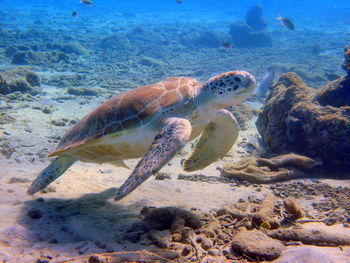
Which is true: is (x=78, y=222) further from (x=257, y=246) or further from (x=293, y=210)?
(x=293, y=210)

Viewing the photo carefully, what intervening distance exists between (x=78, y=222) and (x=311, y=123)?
476 centimetres

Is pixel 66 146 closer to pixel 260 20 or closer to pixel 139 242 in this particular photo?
pixel 139 242

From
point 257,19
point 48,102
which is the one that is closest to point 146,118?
point 48,102

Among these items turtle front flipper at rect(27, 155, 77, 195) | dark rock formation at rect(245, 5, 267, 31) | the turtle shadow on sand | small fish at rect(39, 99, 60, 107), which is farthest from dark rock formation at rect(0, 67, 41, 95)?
dark rock formation at rect(245, 5, 267, 31)

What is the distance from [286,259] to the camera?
1.84 metres

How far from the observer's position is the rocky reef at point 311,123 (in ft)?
15.6

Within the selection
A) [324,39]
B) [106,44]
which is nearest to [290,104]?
[106,44]

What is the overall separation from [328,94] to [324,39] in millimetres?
26932

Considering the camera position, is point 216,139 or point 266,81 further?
point 266,81

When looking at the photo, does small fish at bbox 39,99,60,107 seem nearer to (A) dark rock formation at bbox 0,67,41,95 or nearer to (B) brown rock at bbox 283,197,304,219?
(A) dark rock formation at bbox 0,67,41,95

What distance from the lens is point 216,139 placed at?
177 inches

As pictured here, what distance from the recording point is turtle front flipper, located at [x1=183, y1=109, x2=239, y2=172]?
4.29m

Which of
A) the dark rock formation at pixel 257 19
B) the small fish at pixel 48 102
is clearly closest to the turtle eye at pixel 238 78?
the small fish at pixel 48 102

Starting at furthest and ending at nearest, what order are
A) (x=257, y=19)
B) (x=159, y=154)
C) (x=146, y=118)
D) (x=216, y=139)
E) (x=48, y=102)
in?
(x=257, y=19), (x=48, y=102), (x=216, y=139), (x=146, y=118), (x=159, y=154)
